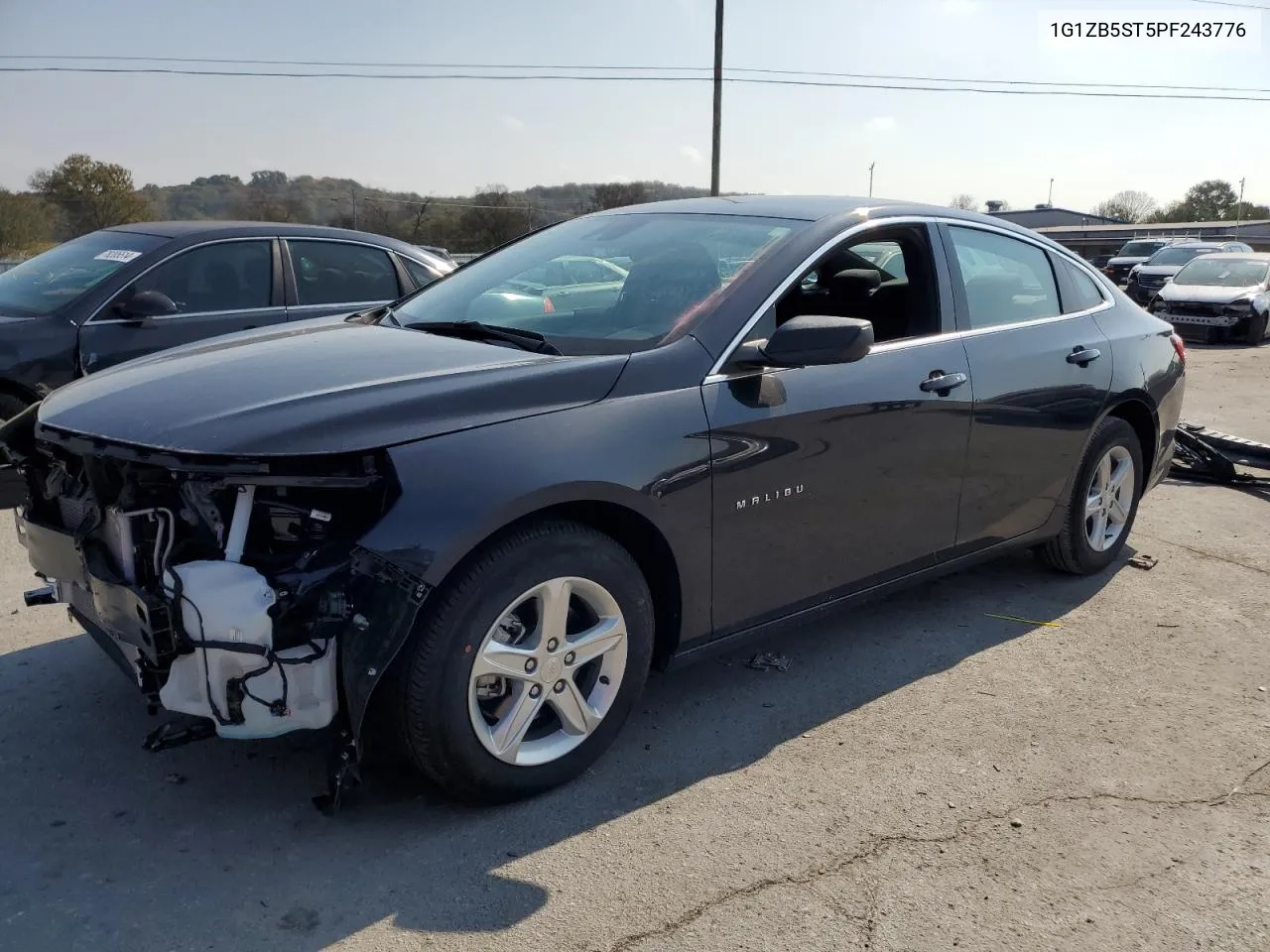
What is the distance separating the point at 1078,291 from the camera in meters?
4.82

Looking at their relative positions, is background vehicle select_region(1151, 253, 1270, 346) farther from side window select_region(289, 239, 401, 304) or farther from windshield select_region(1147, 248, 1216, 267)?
side window select_region(289, 239, 401, 304)

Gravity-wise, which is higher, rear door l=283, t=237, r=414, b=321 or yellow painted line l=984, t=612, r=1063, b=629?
rear door l=283, t=237, r=414, b=321

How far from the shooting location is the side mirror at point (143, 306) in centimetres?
601

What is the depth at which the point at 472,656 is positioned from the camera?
8.86ft

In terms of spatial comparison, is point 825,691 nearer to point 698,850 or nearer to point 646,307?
point 698,850

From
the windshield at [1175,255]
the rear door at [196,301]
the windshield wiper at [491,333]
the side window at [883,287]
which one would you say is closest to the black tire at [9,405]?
the rear door at [196,301]

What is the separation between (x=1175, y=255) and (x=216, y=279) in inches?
951

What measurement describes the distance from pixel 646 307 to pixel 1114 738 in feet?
6.99

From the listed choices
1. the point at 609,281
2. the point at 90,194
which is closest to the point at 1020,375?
the point at 609,281

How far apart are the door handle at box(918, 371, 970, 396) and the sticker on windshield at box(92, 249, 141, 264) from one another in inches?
191

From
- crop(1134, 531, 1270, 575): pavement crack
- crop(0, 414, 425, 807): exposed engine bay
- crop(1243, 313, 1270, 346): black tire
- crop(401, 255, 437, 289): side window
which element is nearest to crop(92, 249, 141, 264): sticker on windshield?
crop(401, 255, 437, 289): side window

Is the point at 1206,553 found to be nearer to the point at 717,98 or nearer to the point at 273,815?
the point at 273,815

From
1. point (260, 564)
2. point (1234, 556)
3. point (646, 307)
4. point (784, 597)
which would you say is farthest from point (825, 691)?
point (1234, 556)

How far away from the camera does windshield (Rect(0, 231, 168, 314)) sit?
614cm
